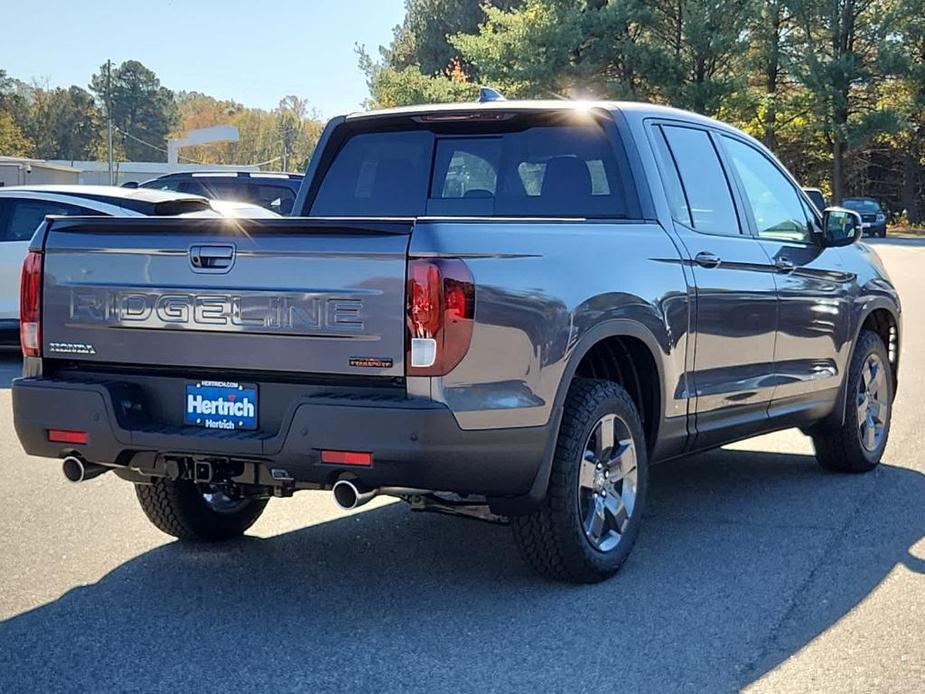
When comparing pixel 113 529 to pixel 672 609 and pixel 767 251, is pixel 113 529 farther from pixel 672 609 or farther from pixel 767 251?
pixel 767 251

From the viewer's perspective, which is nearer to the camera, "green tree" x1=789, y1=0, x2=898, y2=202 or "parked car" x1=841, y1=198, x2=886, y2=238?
"parked car" x1=841, y1=198, x2=886, y2=238

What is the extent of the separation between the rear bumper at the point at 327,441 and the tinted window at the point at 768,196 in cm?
263

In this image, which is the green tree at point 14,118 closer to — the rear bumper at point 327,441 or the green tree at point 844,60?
the green tree at point 844,60

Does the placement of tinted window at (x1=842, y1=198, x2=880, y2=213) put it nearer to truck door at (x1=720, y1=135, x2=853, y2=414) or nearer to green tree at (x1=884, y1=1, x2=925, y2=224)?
green tree at (x1=884, y1=1, x2=925, y2=224)

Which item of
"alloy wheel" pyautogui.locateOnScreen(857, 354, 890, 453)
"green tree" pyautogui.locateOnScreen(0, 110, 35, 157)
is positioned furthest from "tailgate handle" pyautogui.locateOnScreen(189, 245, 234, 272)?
"green tree" pyautogui.locateOnScreen(0, 110, 35, 157)

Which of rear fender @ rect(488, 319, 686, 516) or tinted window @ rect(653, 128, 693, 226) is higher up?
tinted window @ rect(653, 128, 693, 226)

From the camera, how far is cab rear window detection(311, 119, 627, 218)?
6.06 metres

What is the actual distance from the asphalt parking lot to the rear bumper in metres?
0.56

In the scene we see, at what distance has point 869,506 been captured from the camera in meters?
6.88

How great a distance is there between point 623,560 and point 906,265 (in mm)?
27635

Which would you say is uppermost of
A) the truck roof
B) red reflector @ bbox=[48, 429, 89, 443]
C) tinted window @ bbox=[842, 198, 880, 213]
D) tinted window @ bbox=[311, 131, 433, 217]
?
the truck roof

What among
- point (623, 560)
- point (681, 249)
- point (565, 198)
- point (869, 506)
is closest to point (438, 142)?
point (565, 198)

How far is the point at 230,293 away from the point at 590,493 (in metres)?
1.66

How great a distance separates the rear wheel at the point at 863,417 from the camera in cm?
759
